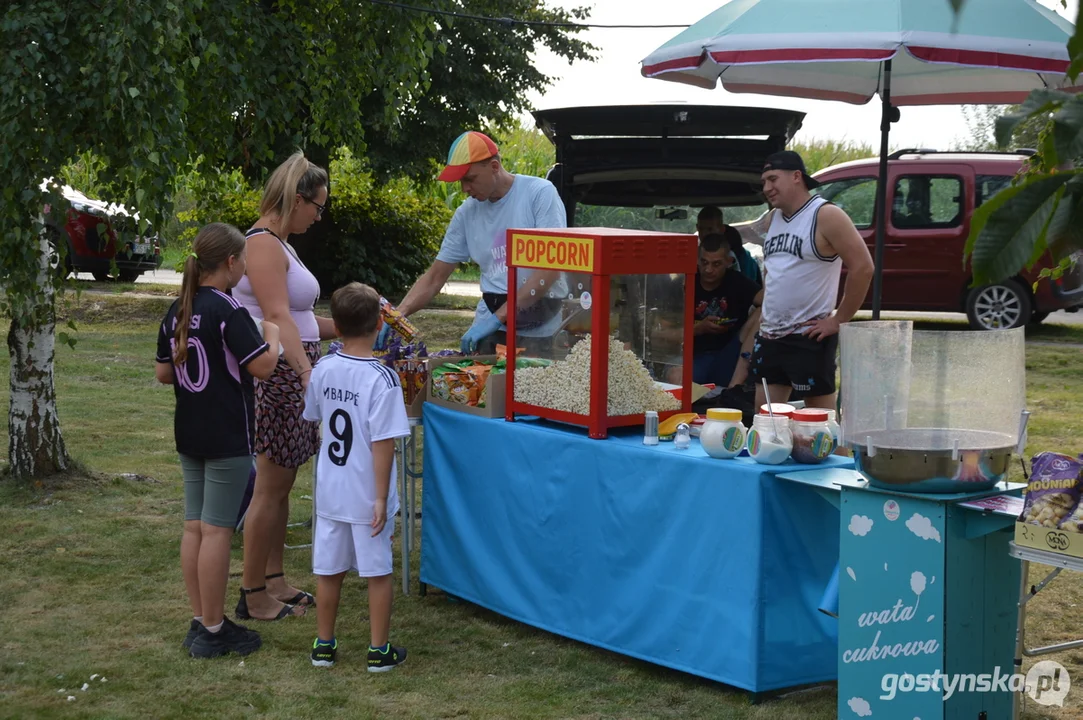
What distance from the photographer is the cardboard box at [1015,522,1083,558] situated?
306cm

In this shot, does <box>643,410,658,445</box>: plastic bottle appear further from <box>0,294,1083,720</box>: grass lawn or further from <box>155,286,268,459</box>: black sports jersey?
<box>155,286,268,459</box>: black sports jersey

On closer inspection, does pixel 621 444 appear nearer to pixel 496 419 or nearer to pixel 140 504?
pixel 496 419

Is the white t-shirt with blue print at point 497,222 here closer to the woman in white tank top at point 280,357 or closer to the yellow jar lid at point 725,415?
the woman in white tank top at point 280,357

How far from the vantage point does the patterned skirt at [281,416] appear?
4668mm

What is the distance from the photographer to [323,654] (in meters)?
4.25

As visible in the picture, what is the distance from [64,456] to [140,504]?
636mm

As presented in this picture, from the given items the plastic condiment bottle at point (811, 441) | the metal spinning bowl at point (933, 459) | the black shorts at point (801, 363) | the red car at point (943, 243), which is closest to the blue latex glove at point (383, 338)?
the black shorts at point (801, 363)

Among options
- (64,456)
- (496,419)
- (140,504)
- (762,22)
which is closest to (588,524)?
(496,419)

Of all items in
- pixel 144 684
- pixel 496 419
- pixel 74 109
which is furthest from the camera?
pixel 74 109

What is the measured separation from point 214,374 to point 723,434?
68.6 inches

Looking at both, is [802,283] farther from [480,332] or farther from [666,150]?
[666,150]

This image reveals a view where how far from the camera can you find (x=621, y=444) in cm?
418

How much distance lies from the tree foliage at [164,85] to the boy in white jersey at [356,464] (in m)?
1.29

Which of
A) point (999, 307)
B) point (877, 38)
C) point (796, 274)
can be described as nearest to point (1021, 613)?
point (796, 274)
